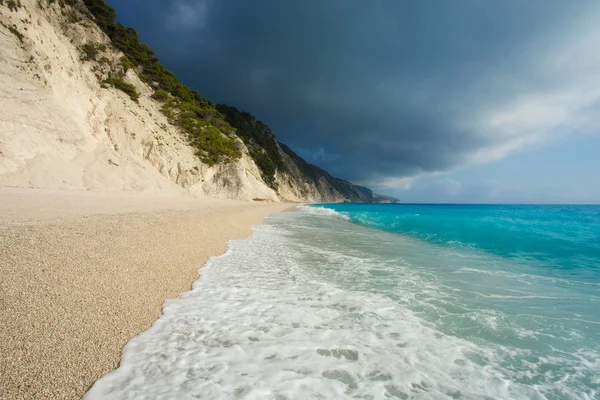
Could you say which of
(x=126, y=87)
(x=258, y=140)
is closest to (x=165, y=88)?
(x=126, y=87)

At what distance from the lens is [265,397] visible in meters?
2.51

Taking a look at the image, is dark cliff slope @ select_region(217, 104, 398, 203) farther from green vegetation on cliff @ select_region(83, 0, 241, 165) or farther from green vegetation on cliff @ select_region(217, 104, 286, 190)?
green vegetation on cliff @ select_region(83, 0, 241, 165)

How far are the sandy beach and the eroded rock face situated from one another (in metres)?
11.2

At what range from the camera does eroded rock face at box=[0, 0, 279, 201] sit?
15.5m

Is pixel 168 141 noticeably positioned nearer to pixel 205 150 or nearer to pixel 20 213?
pixel 205 150

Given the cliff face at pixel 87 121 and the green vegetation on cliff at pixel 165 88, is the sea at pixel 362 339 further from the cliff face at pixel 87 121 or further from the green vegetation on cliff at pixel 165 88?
the green vegetation on cliff at pixel 165 88

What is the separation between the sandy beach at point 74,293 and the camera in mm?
2410

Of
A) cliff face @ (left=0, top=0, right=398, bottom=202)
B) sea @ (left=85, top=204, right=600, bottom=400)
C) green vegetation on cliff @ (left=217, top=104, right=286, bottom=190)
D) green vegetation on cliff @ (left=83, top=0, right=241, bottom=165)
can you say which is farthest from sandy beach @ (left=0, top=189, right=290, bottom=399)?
green vegetation on cliff @ (left=217, top=104, right=286, bottom=190)

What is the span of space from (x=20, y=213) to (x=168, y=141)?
89.4 feet

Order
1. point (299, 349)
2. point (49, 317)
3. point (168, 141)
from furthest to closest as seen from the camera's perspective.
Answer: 1. point (168, 141)
2. point (299, 349)
3. point (49, 317)

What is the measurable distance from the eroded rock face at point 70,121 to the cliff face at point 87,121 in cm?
7

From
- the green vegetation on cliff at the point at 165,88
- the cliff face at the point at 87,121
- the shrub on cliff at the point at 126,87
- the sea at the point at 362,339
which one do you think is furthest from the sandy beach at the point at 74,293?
the green vegetation on cliff at the point at 165,88

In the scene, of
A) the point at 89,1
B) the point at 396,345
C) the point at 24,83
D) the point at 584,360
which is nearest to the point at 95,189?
the point at 24,83

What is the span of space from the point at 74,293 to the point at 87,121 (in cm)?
2509
